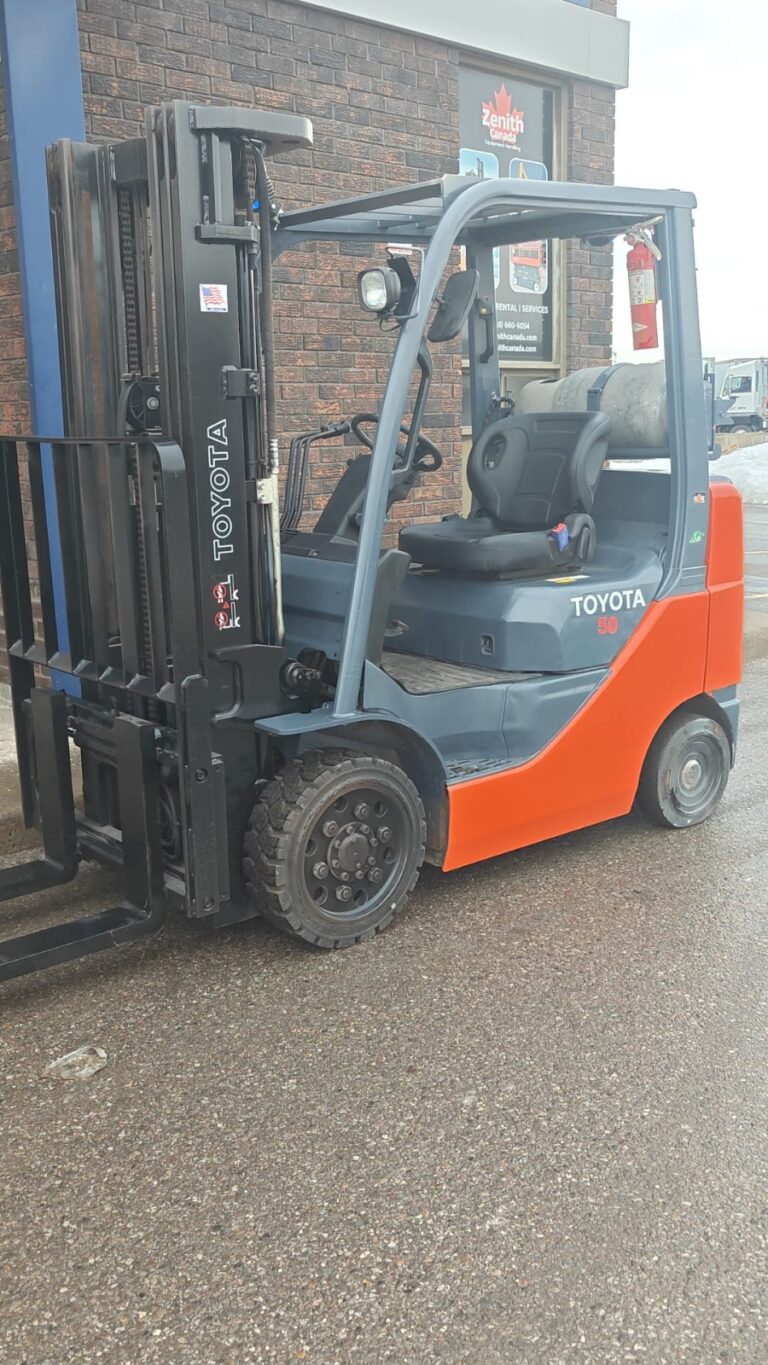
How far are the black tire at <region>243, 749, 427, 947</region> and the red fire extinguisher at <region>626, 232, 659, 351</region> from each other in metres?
1.97

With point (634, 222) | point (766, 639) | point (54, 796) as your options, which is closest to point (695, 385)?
point (634, 222)

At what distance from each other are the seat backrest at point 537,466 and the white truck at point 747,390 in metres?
39.8

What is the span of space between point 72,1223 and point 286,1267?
1.66 feet

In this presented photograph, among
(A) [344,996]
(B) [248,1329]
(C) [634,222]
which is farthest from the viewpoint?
(C) [634,222]

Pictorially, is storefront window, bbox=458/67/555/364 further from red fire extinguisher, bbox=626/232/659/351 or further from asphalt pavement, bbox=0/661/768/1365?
asphalt pavement, bbox=0/661/768/1365

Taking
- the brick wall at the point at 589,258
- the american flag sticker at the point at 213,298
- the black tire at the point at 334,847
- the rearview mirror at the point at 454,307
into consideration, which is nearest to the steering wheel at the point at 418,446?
the rearview mirror at the point at 454,307

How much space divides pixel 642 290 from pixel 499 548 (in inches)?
44.1

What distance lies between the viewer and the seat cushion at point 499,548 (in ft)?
14.8

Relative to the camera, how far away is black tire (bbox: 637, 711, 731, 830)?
4.98 metres

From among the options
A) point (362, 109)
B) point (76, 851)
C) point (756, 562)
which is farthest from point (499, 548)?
point (756, 562)

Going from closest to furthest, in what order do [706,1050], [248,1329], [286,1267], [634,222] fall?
1. [248,1329]
2. [286,1267]
3. [706,1050]
4. [634,222]

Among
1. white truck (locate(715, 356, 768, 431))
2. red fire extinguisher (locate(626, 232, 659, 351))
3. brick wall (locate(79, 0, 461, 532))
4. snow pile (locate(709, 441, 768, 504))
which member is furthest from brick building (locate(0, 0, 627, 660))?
white truck (locate(715, 356, 768, 431))

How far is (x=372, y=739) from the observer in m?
4.04

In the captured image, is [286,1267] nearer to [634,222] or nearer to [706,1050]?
[706,1050]
